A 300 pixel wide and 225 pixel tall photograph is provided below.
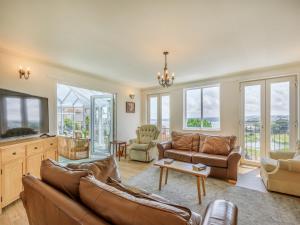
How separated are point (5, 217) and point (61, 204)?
1.99 meters

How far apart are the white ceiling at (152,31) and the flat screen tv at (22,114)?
836mm

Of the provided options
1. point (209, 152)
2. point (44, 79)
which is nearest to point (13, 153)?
point (44, 79)

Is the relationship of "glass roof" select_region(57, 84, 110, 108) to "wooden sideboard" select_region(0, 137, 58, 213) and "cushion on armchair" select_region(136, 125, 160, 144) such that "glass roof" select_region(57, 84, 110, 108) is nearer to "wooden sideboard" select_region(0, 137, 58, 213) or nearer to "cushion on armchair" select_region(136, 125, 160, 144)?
"cushion on armchair" select_region(136, 125, 160, 144)

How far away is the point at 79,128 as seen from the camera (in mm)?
6715

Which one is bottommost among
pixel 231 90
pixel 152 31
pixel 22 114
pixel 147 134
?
pixel 147 134

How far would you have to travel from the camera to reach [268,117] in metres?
4.08

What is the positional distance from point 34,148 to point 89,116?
3516 mm

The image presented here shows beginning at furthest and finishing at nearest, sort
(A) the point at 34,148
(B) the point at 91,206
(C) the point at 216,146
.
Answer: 1. (C) the point at 216,146
2. (A) the point at 34,148
3. (B) the point at 91,206

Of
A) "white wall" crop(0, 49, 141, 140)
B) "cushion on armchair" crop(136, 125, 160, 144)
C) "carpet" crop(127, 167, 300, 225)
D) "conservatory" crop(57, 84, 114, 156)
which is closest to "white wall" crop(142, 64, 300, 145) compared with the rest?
"cushion on armchair" crop(136, 125, 160, 144)

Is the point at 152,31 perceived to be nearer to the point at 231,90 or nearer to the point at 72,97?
the point at 231,90

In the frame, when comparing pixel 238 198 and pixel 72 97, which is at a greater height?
pixel 72 97

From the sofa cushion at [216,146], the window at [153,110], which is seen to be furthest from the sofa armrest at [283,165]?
the window at [153,110]

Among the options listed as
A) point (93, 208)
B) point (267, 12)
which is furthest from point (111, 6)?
point (93, 208)

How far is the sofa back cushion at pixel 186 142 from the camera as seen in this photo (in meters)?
4.22
